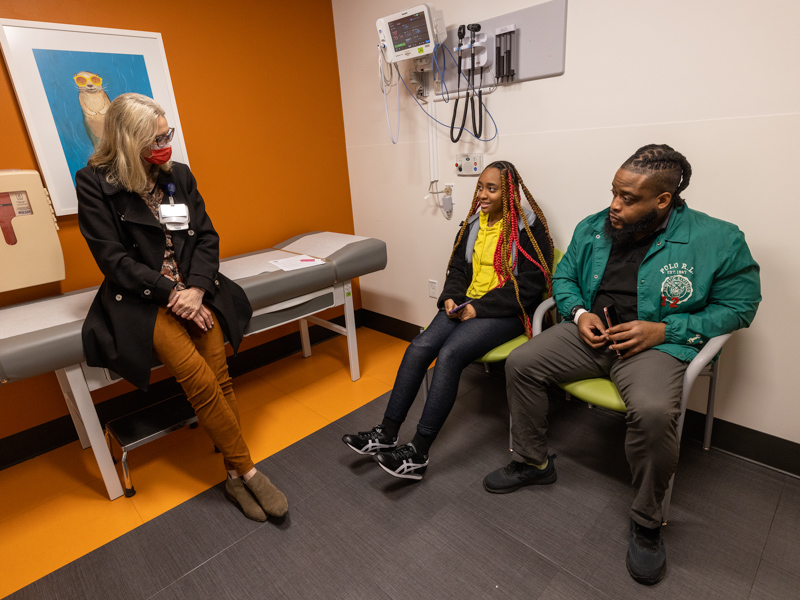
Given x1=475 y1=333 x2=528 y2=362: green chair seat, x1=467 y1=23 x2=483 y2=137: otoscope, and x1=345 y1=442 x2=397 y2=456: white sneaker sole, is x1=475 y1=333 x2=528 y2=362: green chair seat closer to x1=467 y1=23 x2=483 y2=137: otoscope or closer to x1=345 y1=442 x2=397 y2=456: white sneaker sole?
x1=345 y1=442 x2=397 y2=456: white sneaker sole

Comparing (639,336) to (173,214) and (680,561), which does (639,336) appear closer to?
(680,561)

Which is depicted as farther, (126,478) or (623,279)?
(126,478)

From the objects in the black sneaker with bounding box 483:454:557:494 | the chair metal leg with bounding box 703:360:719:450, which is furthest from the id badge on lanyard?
the chair metal leg with bounding box 703:360:719:450

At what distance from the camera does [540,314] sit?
1.96 m

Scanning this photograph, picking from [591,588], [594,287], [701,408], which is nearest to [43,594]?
[591,588]

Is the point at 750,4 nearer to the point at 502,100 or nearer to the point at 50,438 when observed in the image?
the point at 502,100

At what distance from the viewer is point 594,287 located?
179 cm

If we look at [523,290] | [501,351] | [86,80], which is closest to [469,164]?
[523,290]

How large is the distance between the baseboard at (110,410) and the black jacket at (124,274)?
0.85 m

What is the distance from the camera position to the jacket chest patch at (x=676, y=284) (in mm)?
1578

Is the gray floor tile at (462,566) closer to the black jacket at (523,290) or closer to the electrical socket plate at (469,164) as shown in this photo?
the black jacket at (523,290)

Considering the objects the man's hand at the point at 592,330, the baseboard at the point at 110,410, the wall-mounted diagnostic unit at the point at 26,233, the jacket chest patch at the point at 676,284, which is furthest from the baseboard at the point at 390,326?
the wall-mounted diagnostic unit at the point at 26,233

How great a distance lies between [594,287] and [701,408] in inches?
30.8

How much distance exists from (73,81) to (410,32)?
1.54 meters
